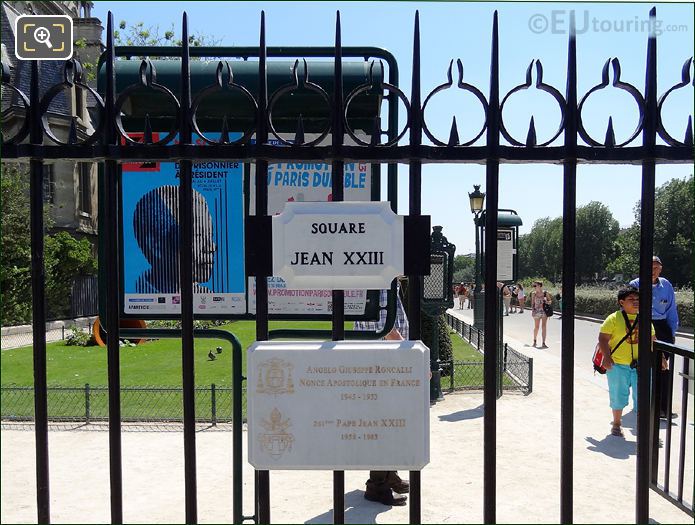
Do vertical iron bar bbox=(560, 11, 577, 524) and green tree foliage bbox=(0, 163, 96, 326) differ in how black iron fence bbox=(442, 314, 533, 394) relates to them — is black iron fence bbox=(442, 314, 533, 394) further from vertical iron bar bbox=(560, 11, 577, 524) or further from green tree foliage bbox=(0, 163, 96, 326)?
green tree foliage bbox=(0, 163, 96, 326)

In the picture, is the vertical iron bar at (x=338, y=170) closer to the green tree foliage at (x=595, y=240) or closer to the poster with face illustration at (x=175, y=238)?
the poster with face illustration at (x=175, y=238)

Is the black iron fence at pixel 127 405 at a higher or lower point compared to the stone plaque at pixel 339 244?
lower

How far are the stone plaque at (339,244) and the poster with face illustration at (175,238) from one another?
926 mm

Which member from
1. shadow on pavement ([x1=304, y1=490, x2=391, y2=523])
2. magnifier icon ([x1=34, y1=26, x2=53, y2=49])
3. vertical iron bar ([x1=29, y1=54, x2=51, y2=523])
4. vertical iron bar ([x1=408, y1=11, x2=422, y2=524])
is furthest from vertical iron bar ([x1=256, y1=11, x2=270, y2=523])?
shadow on pavement ([x1=304, y1=490, x2=391, y2=523])

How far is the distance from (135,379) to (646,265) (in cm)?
1039

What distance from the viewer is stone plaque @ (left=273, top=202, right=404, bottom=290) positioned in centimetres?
231

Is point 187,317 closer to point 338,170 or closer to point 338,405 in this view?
point 338,405

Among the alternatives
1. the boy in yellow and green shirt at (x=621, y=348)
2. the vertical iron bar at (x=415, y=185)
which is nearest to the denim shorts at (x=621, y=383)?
the boy in yellow and green shirt at (x=621, y=348)

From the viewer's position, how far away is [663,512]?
427 centimetres

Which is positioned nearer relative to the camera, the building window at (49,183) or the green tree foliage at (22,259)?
the green tree foliage at (22,259)

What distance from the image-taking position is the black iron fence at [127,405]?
25.2 feet

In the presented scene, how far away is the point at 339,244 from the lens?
232cm

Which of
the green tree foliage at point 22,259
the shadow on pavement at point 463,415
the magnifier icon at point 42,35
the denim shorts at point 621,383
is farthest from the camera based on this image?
the green tree foliage at point 22,259

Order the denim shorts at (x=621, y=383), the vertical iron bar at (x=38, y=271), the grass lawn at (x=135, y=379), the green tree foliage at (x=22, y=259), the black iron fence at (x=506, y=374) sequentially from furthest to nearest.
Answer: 1. the green tree foliage at (x=22, y=259)
2. the black iron fence at (x=506, y=374)
3. the grass lawn at (x=135, y=379)
4. the denim shorts at (x=621, y=383)
5. the vertical iron bar at (x=38, y=271)
